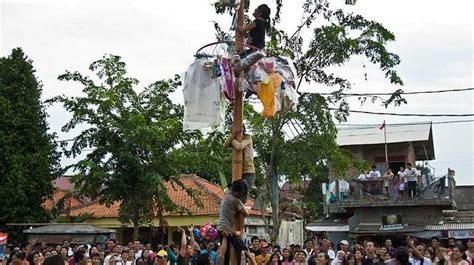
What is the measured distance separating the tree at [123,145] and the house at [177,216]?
753 cm

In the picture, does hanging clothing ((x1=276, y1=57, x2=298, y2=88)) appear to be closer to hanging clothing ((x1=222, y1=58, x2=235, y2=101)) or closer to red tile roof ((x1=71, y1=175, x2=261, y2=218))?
hanging clothing ((x1=222, y1=58, x2=235, y2=101))

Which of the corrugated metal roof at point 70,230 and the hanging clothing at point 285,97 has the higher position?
the hanging clothing at point 285,97

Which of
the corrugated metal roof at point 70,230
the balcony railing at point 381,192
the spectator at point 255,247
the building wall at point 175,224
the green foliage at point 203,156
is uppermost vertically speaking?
the green foliage at point 203,156

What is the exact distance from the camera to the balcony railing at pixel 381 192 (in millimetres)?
20344

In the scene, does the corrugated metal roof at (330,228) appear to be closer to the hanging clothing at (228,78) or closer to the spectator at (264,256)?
the spectator at (264,256)

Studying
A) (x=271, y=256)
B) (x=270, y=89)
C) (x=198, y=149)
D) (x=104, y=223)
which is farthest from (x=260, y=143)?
(x=104, y=223)

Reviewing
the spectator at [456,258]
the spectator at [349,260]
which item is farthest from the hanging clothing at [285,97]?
the spectator at [349,260]

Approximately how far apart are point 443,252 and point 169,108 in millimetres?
9869

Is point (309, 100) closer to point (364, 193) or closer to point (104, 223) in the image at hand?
point (364, 193)

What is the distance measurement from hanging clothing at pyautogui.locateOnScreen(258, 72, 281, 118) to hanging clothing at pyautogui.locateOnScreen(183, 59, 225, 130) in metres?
0.44

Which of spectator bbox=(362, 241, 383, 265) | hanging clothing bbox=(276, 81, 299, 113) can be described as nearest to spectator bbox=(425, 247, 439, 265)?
spectator bbox=(362, 241, 383, 265)

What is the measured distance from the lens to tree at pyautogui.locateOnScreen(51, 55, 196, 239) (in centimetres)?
1764

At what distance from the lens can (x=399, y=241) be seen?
20.8 metres

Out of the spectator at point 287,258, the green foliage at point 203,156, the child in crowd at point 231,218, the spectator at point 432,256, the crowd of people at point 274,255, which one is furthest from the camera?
the green foliage at point 203,156
